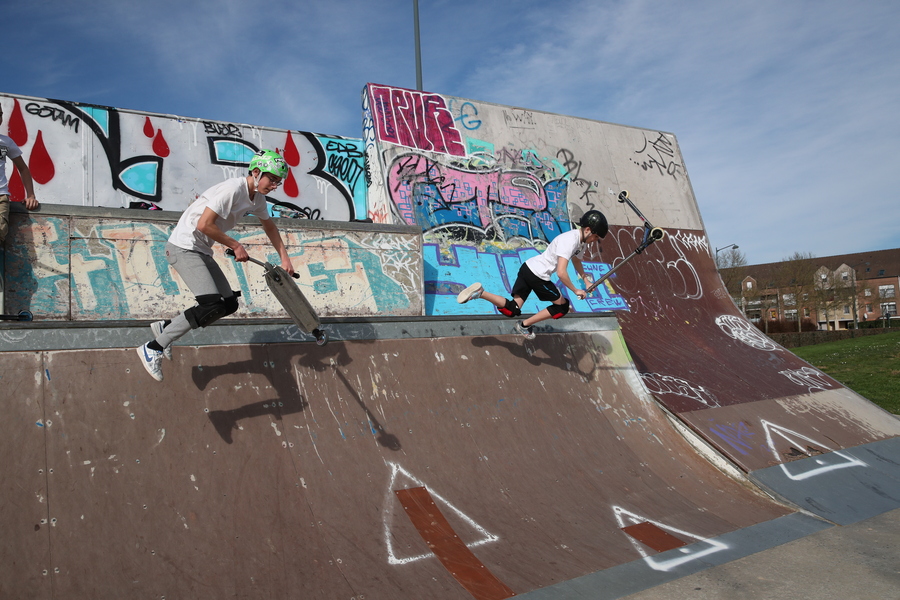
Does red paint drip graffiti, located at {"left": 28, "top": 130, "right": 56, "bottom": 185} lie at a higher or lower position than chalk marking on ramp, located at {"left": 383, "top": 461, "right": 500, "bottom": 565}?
higher

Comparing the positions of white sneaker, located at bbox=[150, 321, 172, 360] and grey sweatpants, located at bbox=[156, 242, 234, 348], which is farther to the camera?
grey sweatpants, located at bbox=[156, 242, 234, 348]

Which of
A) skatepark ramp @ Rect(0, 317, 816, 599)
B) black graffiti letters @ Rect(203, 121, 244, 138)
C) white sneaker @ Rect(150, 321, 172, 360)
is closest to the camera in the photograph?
skatepark ramp @ Rect(0, 317, 816, 599)

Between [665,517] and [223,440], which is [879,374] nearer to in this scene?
[665,517]

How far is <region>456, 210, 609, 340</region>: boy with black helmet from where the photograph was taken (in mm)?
5625

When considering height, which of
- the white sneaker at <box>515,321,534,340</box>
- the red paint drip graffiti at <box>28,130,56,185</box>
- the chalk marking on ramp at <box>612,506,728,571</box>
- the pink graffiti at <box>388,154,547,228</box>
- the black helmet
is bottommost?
the chalk marking on ramp at <box>612,506,728,571</box>

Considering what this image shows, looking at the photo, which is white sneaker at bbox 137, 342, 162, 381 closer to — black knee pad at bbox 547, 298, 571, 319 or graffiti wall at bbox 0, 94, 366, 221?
black knee pad at bbox 547, 298, 571, 319

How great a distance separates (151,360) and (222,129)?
572 centimetres

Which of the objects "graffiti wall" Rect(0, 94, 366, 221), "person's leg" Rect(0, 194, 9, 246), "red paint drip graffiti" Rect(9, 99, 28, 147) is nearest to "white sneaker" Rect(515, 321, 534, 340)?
"graffiti wall" Rect(0, 94, 366, 221)

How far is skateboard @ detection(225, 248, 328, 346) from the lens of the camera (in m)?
4.18

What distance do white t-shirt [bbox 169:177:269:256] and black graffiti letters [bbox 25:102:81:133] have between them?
5.07 m

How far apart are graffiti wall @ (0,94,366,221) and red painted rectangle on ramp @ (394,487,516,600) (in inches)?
233

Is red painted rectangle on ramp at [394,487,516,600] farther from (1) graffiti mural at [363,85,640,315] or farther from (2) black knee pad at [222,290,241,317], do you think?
(1) graffiti mural at [363,85,640,315]

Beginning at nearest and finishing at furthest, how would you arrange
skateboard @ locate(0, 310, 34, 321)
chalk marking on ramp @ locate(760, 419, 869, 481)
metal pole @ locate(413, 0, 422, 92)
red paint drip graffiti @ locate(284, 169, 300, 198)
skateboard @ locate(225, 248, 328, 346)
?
skateboard @ locate(225, 248, 328, 346), skateboard @ locate(0, 310, 34, 321), chalk marking on ramp @ locate(760, 419, 869, 481), red paint drip graffiti @ locate(284, 169, 300, 198), metal pole @ locate(413, 0, 422, 92)

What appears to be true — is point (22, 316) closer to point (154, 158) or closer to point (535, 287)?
point (154, 158)
